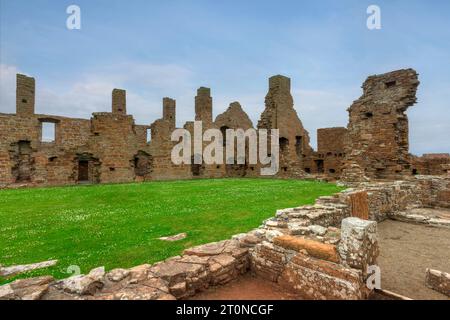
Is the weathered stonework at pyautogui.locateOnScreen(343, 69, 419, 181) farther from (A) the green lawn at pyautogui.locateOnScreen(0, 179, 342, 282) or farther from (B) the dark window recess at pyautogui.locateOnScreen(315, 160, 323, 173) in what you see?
(B) the dark window recess at pyautogui.locateOnScreen(315, 160, 323, 173)

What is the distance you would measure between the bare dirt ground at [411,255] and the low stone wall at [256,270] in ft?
3.61

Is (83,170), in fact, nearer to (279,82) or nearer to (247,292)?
(279,82)

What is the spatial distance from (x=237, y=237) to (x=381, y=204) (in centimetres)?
699

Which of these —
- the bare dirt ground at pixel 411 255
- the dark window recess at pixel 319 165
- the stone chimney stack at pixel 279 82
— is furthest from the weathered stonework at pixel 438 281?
the dark window recess at pixel 319 165

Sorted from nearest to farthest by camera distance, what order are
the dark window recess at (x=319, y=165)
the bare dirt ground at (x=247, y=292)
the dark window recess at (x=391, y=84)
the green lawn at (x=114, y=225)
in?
the bare dirt ground at (x=247, y=292)
the green lawn at (x=114, y=225)
the dark window recess at (x=391, y=84)
the dark window recess at (x=319, y=165)

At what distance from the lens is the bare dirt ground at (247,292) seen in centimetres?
384

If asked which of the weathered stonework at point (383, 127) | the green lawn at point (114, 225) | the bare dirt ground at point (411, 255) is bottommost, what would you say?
the bare dirt ground at point (411, 255)

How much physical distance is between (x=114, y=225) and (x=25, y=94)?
2125 centimetres

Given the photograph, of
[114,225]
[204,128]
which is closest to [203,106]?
[204,128]

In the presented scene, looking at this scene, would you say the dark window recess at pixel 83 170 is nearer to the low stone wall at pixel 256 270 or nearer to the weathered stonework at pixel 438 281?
the low stone wall at pixel 256 270

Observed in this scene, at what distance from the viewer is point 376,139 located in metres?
17.9

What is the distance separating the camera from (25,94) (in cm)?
2205

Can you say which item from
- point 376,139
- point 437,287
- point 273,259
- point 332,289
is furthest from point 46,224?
point 376,139
